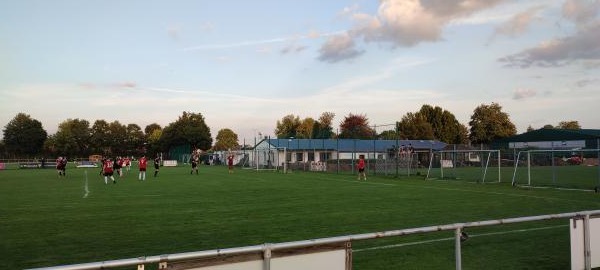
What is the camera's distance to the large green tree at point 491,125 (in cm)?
9875

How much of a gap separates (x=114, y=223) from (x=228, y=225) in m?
3.07

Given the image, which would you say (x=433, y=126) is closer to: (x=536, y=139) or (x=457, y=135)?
(x=457, y=135)

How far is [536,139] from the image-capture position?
264 ft

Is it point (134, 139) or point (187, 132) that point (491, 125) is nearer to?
point (187, 132)

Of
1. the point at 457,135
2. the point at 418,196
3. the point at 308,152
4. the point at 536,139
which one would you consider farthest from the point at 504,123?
the point at 418,196

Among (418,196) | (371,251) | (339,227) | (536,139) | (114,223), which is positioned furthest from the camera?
(536,139)

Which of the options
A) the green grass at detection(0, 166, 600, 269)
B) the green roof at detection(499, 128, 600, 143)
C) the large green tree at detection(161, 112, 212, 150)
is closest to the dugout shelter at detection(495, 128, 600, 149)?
the green roof at detection(499, 128, 600, 143)

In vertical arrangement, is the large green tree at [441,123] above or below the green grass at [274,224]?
above

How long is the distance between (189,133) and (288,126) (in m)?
25.4

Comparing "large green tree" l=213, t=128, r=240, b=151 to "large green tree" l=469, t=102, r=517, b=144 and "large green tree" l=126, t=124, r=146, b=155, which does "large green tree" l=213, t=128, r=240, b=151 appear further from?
"large green tree" l=469, t=102, r=517, b=144

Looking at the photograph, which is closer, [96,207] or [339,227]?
[339,227]

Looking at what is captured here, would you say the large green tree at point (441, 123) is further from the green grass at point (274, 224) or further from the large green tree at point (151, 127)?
the large green tree at point (151, 127)

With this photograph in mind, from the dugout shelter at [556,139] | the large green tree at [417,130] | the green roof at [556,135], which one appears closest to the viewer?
the dugout shelter at [556,139]

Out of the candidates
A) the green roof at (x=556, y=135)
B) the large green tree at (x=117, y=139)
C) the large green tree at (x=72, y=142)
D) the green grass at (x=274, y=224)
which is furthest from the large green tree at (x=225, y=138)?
the green grass at (x=274, y=224)
